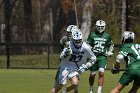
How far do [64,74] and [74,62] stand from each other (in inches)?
15.4

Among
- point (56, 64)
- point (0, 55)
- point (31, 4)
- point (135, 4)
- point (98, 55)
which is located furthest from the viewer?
point (31, 4)

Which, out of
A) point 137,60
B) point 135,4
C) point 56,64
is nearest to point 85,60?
point 137,60

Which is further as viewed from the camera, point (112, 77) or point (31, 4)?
point (31, 4)

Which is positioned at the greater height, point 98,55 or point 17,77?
point 98,55

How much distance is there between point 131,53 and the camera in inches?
458

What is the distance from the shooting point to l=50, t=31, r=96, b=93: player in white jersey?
13016mm

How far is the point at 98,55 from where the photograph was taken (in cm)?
1588

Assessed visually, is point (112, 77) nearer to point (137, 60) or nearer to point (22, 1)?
point (137, 60)

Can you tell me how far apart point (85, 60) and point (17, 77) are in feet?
27.0

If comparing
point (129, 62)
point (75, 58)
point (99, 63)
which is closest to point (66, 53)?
point (75, 58)

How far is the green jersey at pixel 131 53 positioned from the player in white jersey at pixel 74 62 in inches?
64.3

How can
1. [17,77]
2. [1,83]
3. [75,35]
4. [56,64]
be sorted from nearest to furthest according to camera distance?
1. [75,35]
2. [1,83]
3. [17,77]
4. [56,64]

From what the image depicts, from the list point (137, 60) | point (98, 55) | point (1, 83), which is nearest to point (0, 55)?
point (1, 83)

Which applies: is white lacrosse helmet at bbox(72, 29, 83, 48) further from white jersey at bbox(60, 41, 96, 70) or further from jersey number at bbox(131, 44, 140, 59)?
jersey number at bbox(131, 44, 140, 59)
